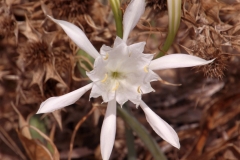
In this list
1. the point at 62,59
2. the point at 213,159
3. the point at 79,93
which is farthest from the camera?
the point at 213,159

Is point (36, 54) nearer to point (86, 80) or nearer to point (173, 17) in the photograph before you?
point (86, 80)

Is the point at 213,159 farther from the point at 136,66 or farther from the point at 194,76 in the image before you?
the point at 136,66

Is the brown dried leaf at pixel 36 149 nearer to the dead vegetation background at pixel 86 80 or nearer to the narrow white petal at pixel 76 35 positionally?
the dead vegetation background at pixel 86 80

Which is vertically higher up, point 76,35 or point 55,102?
point 76,35

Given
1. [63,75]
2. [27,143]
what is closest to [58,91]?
[63,75]

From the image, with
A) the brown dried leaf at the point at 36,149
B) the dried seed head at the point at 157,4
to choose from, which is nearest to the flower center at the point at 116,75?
the dried seed head at the point at 157,4

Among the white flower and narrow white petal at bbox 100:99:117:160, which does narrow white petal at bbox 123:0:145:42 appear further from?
narrow white petal at bbox 100:99:117:160

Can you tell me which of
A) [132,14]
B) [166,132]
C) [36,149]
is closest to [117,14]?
[132,14]
